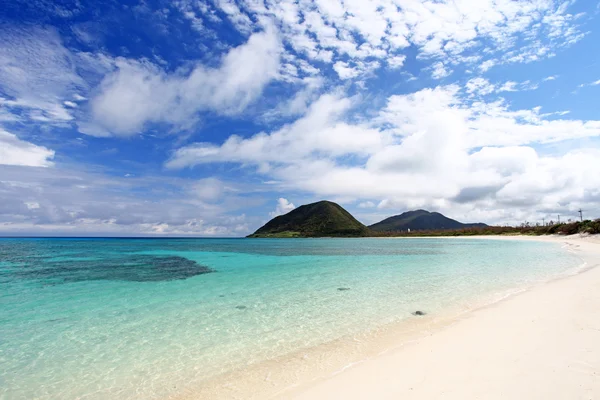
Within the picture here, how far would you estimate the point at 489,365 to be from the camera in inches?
259

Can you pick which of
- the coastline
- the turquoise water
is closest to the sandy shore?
the coastline

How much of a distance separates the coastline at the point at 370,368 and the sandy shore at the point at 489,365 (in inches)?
0.9

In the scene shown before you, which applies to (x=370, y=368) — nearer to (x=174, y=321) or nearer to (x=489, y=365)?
(x=489, y=365)

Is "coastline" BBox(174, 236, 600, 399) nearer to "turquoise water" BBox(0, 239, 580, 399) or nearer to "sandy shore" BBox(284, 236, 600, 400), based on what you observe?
"sandy shore" BBox(284, 236, 600, 400)

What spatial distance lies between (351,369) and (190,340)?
5.62m

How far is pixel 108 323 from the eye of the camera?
12.2m

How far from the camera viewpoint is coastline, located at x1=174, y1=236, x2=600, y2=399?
6.04m

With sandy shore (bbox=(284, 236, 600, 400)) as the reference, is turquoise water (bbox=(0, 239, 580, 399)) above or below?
below

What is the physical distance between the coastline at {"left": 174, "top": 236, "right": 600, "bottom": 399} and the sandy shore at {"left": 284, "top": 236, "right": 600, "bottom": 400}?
2 centimetres

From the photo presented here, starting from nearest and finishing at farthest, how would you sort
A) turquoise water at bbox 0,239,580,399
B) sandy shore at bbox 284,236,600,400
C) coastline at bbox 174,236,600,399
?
1. sandy shore at bbox 284,236,600,400
2. coastline at bbox 174,236,600,399
3. turquoise water at bbox 0,239,580,399

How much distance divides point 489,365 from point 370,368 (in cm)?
254

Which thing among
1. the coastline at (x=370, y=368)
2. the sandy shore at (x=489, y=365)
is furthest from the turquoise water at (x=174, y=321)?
the sandy shore at (x=489, y=365)

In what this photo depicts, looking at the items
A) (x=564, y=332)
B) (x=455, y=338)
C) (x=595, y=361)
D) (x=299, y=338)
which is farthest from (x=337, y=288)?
(x=595, y=361)

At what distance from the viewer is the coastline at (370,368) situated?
6039 mm
